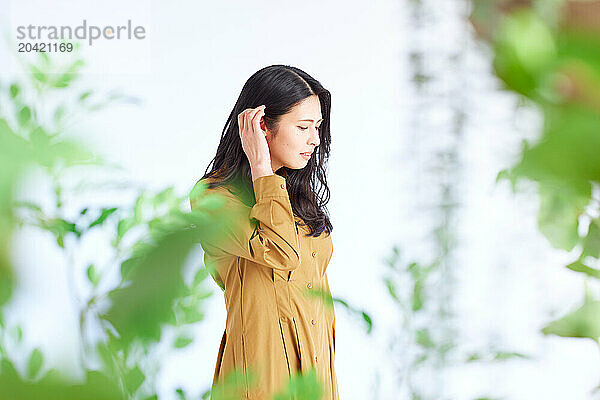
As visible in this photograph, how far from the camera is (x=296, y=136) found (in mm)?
1688

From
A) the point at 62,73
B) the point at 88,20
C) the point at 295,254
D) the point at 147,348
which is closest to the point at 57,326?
the point at 147,348

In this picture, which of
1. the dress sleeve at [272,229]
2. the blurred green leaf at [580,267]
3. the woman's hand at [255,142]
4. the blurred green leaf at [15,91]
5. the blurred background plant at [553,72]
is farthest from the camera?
the woman's hand at [255,142]

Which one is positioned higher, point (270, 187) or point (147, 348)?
point (147, 348)

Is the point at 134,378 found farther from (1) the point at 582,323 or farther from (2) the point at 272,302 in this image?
(2) the point at 272,302

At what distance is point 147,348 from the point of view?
0.47 feet

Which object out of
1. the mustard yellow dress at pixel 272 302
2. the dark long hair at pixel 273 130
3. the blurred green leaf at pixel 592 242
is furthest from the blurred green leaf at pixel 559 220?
the dark long hair at pixel 273 130

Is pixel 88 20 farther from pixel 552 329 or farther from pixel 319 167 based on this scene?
pixel 552 329

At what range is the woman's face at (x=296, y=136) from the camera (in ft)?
5.55

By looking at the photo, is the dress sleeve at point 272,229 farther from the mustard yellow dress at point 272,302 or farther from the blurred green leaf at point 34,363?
the blurred green leaf at point 34,363

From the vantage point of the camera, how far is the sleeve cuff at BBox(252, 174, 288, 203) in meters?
1.54

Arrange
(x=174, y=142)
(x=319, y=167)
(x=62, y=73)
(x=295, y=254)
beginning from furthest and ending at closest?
(x=174, y=142) → (x=319, y=167) → (x=295, y=254) → (x=62, y=73)

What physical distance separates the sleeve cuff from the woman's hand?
2 centimetres

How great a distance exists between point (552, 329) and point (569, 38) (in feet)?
0.33

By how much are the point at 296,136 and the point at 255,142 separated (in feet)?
0.42
